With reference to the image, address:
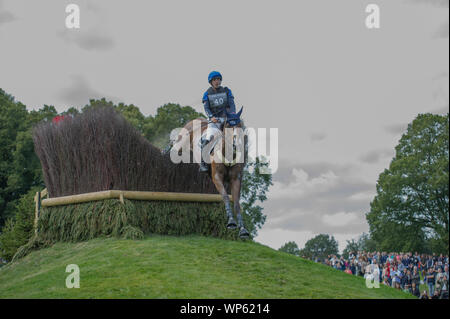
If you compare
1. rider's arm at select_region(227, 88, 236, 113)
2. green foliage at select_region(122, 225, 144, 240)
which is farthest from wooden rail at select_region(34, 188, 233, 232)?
rider's arm at select_region(227, 88, 236, 113)

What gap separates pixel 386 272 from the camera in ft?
75.7

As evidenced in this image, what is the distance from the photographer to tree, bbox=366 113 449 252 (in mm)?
42344

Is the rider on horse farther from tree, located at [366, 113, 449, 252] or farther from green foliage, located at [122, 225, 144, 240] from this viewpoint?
tree, located at [366, 113, 449, 252]

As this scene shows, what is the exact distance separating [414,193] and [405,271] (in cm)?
2306

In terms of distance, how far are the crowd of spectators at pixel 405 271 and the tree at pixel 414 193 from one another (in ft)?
40.8

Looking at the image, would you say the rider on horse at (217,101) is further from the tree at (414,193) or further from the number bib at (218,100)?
the tree at (414,193)

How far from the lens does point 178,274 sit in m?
7.35

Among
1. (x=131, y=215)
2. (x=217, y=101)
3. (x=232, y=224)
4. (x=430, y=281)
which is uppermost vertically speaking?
(x=217, y=101)

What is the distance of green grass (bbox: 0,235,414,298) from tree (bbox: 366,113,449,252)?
1397 inches

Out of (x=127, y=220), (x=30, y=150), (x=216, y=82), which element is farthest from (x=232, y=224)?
(x=30, y=150)

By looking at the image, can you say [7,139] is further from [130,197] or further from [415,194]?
[415,194]
